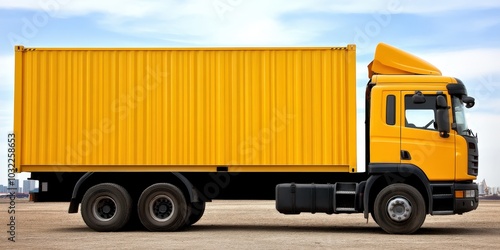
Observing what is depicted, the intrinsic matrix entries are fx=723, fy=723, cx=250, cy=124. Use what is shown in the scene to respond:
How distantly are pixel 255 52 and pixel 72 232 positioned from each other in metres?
5.61

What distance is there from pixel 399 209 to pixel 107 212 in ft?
20.6

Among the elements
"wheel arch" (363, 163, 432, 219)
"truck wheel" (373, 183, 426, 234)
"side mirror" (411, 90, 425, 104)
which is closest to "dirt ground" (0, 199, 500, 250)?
"truck wheel" (373, 183, 426, 234)

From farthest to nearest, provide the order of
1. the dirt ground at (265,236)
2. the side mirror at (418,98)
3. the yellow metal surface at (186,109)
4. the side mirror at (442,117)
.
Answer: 1. the yellow metal surface at (186,109)
2. the side mirror at (418,98)
3. the side mirror at (442,117)
4. the dirt ground at (265,236)

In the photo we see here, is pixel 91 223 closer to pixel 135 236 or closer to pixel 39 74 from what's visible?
pixel 135 236

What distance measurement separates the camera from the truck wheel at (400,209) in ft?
49.1

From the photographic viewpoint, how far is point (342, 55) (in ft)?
51.2

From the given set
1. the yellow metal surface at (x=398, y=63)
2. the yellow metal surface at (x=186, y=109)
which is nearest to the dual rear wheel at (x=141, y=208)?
the yellow metal surface at (x=186, y=109)

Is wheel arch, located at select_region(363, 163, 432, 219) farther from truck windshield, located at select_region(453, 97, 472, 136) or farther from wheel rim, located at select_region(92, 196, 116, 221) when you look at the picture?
wheel rim, located at select_region(92, 196, 116, 221)

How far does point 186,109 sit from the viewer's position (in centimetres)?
1576

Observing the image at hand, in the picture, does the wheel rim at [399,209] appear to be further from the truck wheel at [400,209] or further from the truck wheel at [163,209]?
the truck wheel at [163,209]

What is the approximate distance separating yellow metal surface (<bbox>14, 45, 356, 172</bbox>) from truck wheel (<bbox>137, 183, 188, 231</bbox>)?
482mm

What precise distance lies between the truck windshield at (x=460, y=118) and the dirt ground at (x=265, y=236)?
219cm

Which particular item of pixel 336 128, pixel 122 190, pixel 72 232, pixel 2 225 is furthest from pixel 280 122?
pixel 2 225

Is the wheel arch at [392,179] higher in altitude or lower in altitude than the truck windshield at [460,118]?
lower
